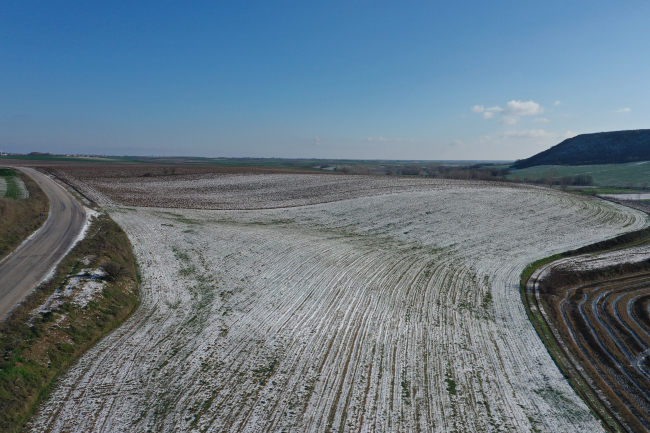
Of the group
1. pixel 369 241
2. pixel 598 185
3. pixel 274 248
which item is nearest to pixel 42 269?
pixel 274 248

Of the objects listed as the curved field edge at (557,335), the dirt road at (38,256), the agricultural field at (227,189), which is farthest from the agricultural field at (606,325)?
the agricultural field at (227,189)

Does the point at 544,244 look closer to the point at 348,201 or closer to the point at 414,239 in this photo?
the point at 414,239

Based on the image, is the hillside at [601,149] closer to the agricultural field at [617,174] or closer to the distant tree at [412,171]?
the agricultural field at [617,174]

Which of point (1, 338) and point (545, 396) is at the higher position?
point (1, 338)

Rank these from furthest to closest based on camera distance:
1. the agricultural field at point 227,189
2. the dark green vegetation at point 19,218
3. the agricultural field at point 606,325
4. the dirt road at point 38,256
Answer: the agricultural field at point 227,189
the dark green vegetation at point 19,218
the dirt road at point 38,256
the agricultural field at point 606,325

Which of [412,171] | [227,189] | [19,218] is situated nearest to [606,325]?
[19,218]

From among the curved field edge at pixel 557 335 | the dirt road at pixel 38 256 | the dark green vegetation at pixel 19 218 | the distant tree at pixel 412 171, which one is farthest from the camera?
the distant tree at pixel 412 171

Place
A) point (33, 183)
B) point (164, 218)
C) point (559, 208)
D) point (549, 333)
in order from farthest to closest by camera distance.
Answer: point (33, 183) → point (559, 208) → point (164, 218) → point (549, 333)
